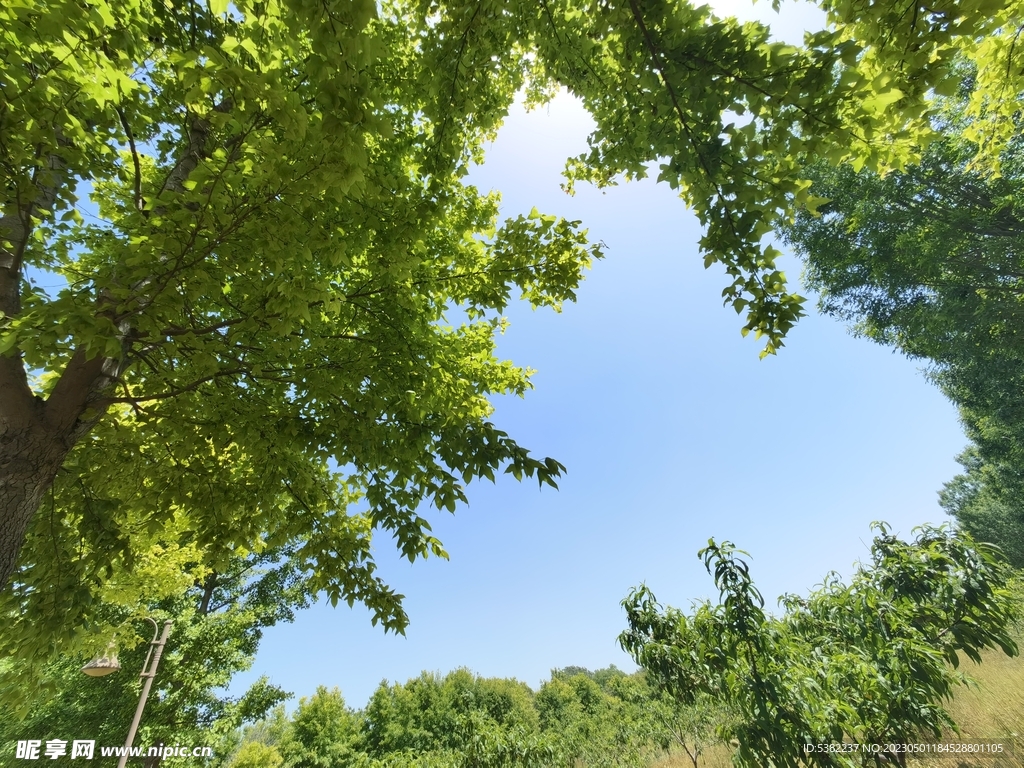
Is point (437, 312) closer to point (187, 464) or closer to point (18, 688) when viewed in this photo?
point (187, 464)

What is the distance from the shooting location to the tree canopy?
2037mm

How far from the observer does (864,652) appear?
19.0 feet

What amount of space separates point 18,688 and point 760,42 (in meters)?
7.16

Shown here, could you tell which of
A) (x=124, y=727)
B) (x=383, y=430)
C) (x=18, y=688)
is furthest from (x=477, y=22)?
(x=124, y=727)

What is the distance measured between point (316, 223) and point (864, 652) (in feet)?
28.7

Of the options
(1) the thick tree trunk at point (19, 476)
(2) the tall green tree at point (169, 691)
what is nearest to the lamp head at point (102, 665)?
(2) the tall green tree at point (169, 691)

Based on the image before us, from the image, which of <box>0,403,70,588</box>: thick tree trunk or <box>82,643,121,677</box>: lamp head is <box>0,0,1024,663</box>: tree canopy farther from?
<box>82,643,121,677</box>: lamp head

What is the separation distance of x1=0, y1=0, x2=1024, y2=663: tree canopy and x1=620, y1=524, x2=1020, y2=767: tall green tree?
4986 millimetres

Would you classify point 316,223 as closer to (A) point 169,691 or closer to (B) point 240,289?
(B) point 240,289

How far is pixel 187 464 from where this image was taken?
12.5ft

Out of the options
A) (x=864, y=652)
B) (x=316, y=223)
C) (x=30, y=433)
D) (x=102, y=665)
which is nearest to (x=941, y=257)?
(x=864, y=652)

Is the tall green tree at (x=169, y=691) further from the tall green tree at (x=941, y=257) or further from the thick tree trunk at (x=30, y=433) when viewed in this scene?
the tall green tree at (x=941, y=257)

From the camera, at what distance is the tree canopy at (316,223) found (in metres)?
2.04

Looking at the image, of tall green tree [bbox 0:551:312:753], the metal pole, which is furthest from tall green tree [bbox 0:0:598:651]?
tall green tree [bbox 0:551:312:753]
